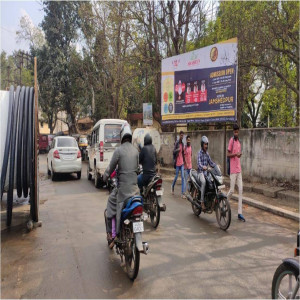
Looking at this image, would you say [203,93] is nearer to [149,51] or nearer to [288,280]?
[149,51]

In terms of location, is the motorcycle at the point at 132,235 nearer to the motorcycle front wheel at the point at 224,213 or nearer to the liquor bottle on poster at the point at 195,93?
the motorcycle front wheel at the point at 224,213

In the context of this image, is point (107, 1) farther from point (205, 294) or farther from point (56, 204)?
point (205, 294)

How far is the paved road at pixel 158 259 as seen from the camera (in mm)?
3473

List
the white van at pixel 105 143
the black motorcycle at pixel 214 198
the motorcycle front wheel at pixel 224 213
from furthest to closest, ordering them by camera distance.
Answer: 1. the white van at pixel 105 143
2. the black motorcycle at pixel 214 198
3. the motorcycle front wheel at pixel 224 213

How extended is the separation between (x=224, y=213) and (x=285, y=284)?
295cm

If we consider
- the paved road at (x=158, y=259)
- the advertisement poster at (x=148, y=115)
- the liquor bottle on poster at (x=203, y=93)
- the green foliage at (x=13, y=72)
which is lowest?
the paved road at (x=158, y=259)

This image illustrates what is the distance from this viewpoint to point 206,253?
454cm

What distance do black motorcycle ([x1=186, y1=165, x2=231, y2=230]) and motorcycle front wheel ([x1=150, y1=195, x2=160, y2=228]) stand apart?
104 cm

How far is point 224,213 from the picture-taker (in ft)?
18.8

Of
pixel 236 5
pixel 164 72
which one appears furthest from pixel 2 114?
pixel 236 5

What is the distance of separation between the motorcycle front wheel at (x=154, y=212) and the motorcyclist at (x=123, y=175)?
165 centimetres

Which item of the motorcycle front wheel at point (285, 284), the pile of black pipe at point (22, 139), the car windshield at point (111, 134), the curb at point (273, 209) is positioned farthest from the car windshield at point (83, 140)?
the motorcycle front wheel at point (285, 284)

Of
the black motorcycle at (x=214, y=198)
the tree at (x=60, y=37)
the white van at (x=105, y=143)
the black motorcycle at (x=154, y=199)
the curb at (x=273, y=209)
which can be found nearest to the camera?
the black motorcycle at (x=214, y=198)

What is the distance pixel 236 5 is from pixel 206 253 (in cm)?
1581
